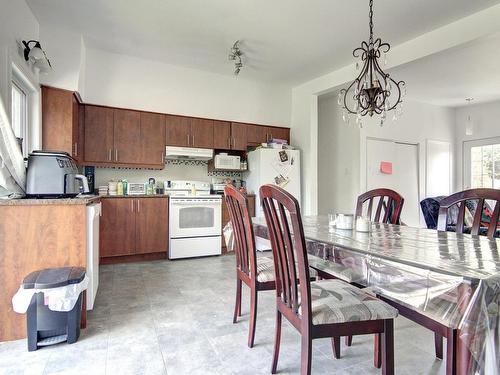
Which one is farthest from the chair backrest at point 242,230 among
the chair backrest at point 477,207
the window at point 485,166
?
the window at point 485,166

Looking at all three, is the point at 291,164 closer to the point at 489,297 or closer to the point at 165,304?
Result: the point at 165,304

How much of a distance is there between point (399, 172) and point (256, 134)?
9.80 ft

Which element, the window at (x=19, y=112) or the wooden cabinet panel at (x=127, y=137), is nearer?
the window at (x=19, y=112)

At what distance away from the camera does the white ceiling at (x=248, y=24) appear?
2.89 metres

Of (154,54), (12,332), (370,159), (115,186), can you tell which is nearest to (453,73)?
(370,159)

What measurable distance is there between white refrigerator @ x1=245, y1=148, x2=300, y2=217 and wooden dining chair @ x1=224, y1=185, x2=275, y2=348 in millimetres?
2459

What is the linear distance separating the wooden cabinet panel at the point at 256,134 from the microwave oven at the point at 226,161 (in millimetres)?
376

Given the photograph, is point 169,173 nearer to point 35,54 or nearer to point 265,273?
point 35,54

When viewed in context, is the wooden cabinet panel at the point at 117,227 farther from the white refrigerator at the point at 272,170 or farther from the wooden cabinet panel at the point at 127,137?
the white refrigerator at the point at 272,170

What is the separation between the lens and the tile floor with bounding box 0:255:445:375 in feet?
5.37

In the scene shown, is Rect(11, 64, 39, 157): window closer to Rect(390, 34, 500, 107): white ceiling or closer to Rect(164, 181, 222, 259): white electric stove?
Rect(164, 181, 222, 259): white electric stove

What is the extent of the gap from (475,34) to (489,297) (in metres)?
3.10

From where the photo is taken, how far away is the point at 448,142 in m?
6.47

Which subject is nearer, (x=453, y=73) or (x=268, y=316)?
(x=268, y=316)
